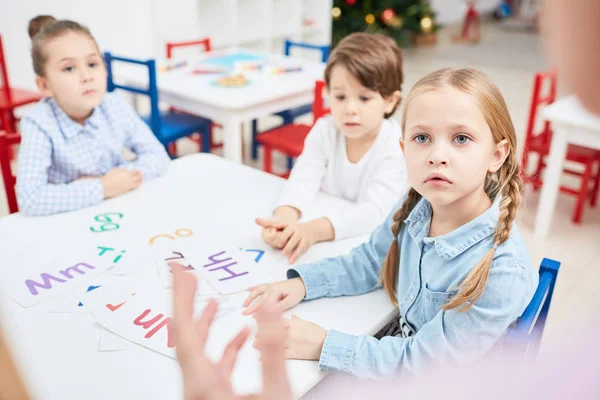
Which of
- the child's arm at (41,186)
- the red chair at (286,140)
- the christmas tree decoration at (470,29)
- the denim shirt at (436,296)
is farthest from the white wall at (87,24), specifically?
the christmas tree decoration at (470,29)

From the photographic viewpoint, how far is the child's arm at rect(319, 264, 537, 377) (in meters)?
0.84

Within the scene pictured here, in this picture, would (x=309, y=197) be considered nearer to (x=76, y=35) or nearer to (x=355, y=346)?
(x=355, y=346)

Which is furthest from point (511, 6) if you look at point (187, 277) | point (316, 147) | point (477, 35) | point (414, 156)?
point (187, 277)

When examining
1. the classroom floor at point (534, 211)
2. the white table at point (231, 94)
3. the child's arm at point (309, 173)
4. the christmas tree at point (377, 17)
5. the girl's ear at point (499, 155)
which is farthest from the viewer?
the christmas tree at point (377, 17)

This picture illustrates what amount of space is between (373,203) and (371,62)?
40 cm

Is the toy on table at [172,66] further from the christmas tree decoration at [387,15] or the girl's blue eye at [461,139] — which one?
the christmas tree decoration at [387,15]

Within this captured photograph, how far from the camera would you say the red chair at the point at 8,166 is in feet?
4.65

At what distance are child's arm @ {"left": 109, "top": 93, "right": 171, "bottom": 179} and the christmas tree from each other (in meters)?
4.16

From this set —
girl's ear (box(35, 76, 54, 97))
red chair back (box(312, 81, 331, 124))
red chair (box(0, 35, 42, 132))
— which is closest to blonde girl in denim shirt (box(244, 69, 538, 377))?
girl's ear (box(35, 76, 54, 97))

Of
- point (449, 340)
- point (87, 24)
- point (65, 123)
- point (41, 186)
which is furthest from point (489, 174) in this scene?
point (87, 24)

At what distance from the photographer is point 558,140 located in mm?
2309

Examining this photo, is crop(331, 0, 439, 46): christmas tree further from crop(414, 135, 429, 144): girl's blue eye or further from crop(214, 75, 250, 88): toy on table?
Result: crop(414, 135, 429, 144): girl's blue eye

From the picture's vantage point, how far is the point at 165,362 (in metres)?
0.83

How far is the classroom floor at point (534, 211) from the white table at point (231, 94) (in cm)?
76
